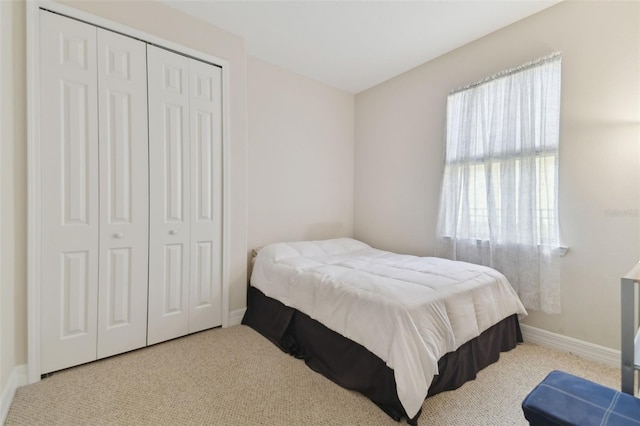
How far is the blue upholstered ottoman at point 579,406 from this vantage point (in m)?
0.91

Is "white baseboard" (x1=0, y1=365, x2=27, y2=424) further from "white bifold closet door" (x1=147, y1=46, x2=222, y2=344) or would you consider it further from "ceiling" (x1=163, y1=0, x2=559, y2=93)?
"ceiling" (x1=163, y1=0, x2=559, y2=93)

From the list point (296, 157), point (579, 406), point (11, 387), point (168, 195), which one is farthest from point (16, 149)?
point (579, 406)

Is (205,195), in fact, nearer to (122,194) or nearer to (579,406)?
(122,194)

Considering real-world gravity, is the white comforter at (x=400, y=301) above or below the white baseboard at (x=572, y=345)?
above

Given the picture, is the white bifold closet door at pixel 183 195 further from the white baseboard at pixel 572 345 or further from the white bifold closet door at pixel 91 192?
the white baseboard at pixel 572 345

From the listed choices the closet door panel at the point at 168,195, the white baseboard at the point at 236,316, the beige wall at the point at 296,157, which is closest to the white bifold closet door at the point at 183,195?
the closet door panel at the point at 168,195

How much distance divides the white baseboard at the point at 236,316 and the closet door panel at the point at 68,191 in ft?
3.28

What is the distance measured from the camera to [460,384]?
1695 millimetres

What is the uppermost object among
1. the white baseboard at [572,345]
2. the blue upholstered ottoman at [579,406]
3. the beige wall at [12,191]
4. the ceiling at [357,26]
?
the ceiling at [357,26]

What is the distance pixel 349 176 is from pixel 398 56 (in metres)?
1.56

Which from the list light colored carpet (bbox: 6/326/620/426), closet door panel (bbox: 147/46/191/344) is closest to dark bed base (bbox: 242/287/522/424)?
light colored carpet (bbox: 6/326/620/426)

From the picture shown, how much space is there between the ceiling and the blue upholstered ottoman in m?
2.53

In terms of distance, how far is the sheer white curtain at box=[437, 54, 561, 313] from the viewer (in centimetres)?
214

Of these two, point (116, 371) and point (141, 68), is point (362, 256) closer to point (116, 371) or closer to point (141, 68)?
point (116, 371)
